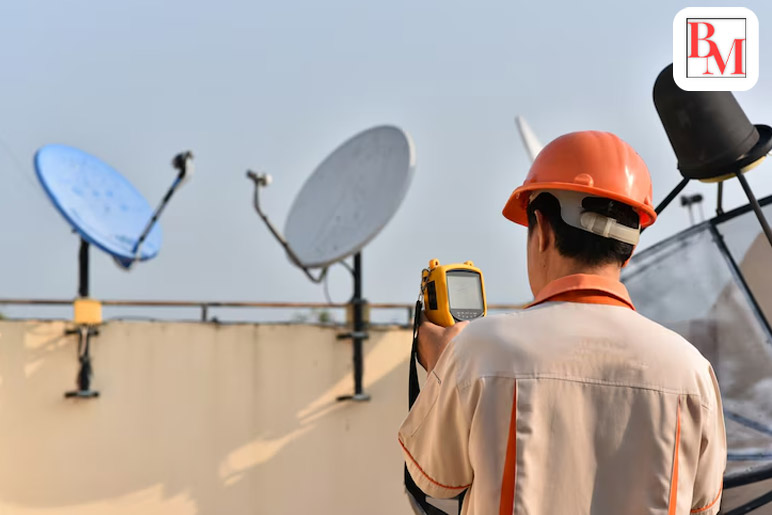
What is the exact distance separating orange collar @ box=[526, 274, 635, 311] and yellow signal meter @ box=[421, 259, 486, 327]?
35 cm

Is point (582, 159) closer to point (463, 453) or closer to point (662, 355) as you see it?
Result: point (662, 355)

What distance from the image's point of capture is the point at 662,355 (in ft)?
4.72

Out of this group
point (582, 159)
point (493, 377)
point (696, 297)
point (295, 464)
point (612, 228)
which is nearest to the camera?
point (493, 377)

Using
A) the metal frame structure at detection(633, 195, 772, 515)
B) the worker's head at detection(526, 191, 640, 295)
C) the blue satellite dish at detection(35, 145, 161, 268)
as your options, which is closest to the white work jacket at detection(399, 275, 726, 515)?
the worker's head at detection(526, 191, 640, 295)

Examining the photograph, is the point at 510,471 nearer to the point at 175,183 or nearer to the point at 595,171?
the point at 595,171

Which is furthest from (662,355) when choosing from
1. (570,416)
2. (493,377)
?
(493,377)

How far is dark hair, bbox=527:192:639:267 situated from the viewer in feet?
5.11

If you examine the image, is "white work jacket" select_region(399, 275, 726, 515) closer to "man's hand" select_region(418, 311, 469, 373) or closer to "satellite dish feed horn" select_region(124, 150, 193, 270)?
"man's hand" select_region(418, 311, 469, 373)

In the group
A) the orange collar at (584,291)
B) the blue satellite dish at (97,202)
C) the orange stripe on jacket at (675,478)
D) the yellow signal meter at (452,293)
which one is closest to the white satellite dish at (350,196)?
the blue satellite dish at (97,202)

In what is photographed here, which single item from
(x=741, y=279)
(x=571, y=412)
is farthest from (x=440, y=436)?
(x=741, y=279)

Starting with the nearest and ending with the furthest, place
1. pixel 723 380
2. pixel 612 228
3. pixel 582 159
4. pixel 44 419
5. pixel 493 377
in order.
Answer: pixel 493 377 → pixel 612 228 → pixel 582 159 → pixel 723 380 → pixel 44 419

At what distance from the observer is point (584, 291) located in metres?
1.50

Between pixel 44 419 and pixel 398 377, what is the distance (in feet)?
10.1

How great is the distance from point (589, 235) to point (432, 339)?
1.56ft
